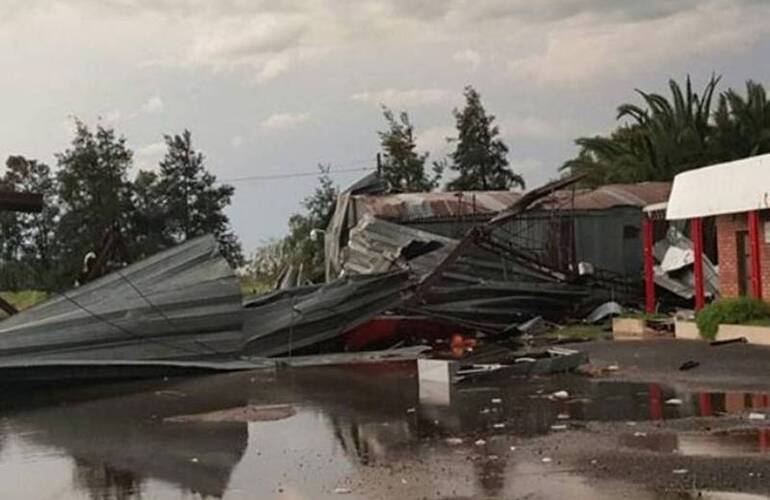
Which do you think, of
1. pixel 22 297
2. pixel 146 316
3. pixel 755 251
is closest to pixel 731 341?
pixel 755 251

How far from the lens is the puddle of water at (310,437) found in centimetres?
1009

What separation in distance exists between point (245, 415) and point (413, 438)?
3642 millimetres

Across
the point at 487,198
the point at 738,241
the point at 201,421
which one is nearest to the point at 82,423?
the point at 201,421

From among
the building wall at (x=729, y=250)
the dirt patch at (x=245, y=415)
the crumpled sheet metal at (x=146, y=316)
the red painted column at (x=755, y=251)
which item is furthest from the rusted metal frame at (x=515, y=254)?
the dirt patch at (x=245, y=415)

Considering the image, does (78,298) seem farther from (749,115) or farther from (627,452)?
(749,115)

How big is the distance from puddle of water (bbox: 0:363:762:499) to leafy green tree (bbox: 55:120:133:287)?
31.2m

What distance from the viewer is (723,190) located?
22.5 metres

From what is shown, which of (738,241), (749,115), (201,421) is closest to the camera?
(201,421)

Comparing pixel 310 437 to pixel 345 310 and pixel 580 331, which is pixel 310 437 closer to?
pixel 345 310

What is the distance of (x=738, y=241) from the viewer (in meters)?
23.5

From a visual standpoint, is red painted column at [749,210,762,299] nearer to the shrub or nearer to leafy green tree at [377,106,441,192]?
the shrub

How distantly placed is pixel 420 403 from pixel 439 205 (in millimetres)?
21808

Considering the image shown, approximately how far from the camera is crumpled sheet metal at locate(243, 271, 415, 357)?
2428 cm

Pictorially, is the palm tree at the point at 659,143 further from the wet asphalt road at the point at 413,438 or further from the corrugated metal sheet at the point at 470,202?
the wet asphalt road at the point at 413,438
